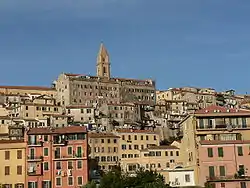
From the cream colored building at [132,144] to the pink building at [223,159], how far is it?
90.8 feet

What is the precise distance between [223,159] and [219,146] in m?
1.47

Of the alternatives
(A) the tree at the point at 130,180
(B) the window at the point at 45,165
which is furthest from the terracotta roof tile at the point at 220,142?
(B) the window at the point at 45,165

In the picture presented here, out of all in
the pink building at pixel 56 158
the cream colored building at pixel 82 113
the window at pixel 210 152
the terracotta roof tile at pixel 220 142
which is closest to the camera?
the window at pixel 210 152

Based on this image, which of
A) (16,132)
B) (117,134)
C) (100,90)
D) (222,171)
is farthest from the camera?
(100,90)

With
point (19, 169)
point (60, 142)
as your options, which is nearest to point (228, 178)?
point (60, 142)

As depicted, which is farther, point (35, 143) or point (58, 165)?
point (35, 143)

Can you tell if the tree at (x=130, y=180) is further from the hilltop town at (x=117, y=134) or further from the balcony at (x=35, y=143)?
the balcony at (x=35, y=143)

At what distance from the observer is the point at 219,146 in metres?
54.8

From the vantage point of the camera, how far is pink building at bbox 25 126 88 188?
56.9 metres

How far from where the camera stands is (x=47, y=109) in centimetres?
11306

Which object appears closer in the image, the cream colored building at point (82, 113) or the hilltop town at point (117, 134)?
the hilltop town at point (117, 134)

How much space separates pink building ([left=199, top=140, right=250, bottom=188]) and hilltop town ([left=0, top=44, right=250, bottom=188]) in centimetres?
11

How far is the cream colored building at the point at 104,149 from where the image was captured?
82250 mm

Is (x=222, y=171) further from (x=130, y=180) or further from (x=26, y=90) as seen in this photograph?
(x=26, y=90)
